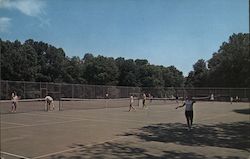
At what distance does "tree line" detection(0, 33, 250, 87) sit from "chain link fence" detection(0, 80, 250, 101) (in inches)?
449

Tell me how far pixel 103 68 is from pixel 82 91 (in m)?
53.6

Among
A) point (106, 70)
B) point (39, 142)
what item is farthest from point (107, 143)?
point (106, 70)

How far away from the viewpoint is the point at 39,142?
13.3 m

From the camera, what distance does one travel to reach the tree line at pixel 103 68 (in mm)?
82000

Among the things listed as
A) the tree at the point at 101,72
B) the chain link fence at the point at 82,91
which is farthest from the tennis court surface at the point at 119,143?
the tree at the point at 101,72

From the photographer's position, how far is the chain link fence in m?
42.1

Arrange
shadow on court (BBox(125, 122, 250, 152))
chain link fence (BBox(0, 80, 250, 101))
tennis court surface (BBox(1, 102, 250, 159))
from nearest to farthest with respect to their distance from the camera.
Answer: tennis court surface (BBox(1, 102, 250, 159)), shadow on court (BBox(125, 122, 250, 152)), chain link fence (BBox(0, 80, 250, 101))

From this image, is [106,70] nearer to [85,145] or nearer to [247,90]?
[247,90]

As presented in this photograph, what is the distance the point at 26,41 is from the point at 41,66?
16171mm

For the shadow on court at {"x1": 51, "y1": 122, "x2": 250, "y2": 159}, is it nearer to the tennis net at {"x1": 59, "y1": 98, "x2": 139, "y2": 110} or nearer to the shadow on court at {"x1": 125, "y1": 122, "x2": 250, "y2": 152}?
the shadow on court at {"x1": 125, "y1": 122, "x2": 250, "y2": 152}

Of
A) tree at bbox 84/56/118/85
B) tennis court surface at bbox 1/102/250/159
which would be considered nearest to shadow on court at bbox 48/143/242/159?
tennis court surface at bbox 1/102/250/159

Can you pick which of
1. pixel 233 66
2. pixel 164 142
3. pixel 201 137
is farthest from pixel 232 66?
pixel 164 142

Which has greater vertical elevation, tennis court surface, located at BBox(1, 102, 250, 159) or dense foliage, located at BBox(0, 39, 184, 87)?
dense foliage, located at BBox(0, 39, 184, 87)

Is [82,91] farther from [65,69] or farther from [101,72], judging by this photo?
[101,72]
